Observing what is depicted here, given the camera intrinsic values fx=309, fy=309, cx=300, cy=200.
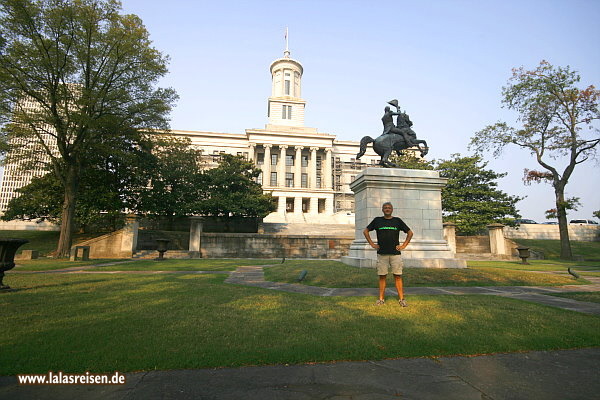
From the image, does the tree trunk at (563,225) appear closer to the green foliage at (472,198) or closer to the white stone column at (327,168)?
the green foliage at (472,198)

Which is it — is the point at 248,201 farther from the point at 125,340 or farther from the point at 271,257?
the point at 125,340

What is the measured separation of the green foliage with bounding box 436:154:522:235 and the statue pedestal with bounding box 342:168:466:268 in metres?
24.2

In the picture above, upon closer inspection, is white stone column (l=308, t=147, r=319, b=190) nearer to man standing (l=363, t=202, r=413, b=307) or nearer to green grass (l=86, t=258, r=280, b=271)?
A: green grass (l=86, t=258, r=280, b=271)

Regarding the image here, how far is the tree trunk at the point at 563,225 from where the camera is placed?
25.0m

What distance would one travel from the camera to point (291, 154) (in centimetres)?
7125

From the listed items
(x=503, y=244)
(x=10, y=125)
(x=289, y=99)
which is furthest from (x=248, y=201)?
(x=289, y=99)

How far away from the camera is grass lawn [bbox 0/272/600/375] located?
3.33 m

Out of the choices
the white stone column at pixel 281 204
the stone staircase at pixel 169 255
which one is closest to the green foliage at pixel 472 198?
the stone staircase at pixel 169 255

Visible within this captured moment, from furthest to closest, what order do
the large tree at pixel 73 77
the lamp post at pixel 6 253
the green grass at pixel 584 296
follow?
1. the large tree at pixel 73 77
2. the lamp post at pixel 6 253
3. the green grass at pixel 584 296

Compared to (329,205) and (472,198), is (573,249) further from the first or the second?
(329,205)

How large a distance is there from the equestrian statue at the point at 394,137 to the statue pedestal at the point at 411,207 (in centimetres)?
139

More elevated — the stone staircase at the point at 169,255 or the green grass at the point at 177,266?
the stone staircase at the point at 169,255

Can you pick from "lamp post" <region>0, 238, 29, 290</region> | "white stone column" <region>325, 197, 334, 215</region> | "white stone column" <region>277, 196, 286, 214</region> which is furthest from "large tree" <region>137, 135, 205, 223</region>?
"white stone column" <region>325, 197, 334, 215</region>

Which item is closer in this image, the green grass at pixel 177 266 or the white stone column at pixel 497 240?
the green grass at pixel 177 266
